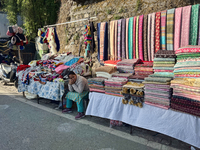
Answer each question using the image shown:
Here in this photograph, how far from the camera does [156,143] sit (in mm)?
2701

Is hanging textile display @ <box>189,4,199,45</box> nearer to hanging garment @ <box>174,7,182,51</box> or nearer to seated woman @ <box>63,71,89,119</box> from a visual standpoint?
hanging garment @ <box>174,7,182,51</box>

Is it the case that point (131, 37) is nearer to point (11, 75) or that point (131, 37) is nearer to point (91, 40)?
point (91, 40)

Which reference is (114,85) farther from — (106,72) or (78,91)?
(78,91)

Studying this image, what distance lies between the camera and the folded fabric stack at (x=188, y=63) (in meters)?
2.50

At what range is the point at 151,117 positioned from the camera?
2.71m

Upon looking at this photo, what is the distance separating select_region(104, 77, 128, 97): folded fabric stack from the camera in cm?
311

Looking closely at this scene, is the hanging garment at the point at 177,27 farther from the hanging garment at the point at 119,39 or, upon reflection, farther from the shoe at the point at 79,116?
the shoe at the point at 79,116

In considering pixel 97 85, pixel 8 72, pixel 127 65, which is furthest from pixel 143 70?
pixel 8 72

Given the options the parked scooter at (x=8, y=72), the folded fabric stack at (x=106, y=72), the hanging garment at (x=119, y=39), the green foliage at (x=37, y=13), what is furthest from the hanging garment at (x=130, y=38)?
the green foliage at (x=37, y=13)

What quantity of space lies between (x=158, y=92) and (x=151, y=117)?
454 millimetres

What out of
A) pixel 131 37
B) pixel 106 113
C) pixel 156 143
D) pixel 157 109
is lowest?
pixel 156 143

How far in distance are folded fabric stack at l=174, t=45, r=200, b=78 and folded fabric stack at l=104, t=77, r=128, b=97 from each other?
0.98 metres

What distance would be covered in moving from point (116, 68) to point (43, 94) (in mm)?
2313

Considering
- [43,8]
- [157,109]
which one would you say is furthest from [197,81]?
[43,8]
